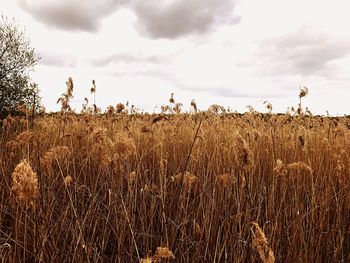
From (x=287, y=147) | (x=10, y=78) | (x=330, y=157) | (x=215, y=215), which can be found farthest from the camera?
(x=10, y=78)

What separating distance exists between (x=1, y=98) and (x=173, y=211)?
13.9 m

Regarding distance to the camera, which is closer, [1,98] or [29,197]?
[29,197]

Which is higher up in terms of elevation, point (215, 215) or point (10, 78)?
point (10, 78)

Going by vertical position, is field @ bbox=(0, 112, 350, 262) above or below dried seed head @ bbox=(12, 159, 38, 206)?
below

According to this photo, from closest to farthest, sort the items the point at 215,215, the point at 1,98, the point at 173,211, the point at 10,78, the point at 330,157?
the point at 215,215, the point at 173,211, the point at 330,157, the point at 1,98, the point at 10,78

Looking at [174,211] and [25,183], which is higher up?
[25,183]

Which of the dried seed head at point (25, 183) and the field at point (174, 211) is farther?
the field at point (174, 211)

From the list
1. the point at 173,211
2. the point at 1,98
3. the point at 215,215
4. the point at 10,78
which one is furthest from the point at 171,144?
the point at 10,78

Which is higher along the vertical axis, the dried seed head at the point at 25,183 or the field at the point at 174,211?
the dried seed head at the point at 25,183

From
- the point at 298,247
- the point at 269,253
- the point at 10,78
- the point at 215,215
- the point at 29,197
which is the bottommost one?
the point at 298,247

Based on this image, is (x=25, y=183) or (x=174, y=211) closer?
(x=25, y=183)

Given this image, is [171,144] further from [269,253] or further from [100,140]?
[269,253]

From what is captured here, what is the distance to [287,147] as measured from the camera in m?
5.03

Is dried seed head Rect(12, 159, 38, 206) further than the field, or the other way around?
the field
